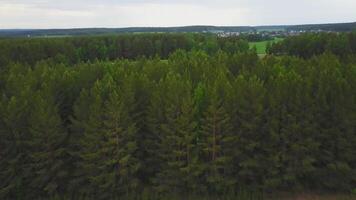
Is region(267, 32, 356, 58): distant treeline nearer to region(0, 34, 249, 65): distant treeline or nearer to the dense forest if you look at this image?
region(0, 34, 249, 65): distant treeline

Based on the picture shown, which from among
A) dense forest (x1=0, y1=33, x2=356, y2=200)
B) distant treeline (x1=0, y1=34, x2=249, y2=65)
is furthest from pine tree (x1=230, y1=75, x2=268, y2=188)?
distant treeline (x1=0, y1=34, x2=249, y2=65)

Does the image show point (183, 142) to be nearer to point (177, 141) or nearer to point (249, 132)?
point (177, 141)

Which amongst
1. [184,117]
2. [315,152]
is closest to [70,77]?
[184,117]

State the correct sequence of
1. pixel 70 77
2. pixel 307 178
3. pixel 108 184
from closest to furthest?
pixel 108 184 → pixel 307 178 → pixel 70 77

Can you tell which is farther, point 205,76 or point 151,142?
point 205,76

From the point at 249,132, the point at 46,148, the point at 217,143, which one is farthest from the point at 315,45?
the point at 46,148

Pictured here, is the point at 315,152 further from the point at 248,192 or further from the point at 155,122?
the point at 155,122

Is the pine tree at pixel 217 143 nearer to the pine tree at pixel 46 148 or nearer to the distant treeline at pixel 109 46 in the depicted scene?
the pine tree at pixel 46 148
